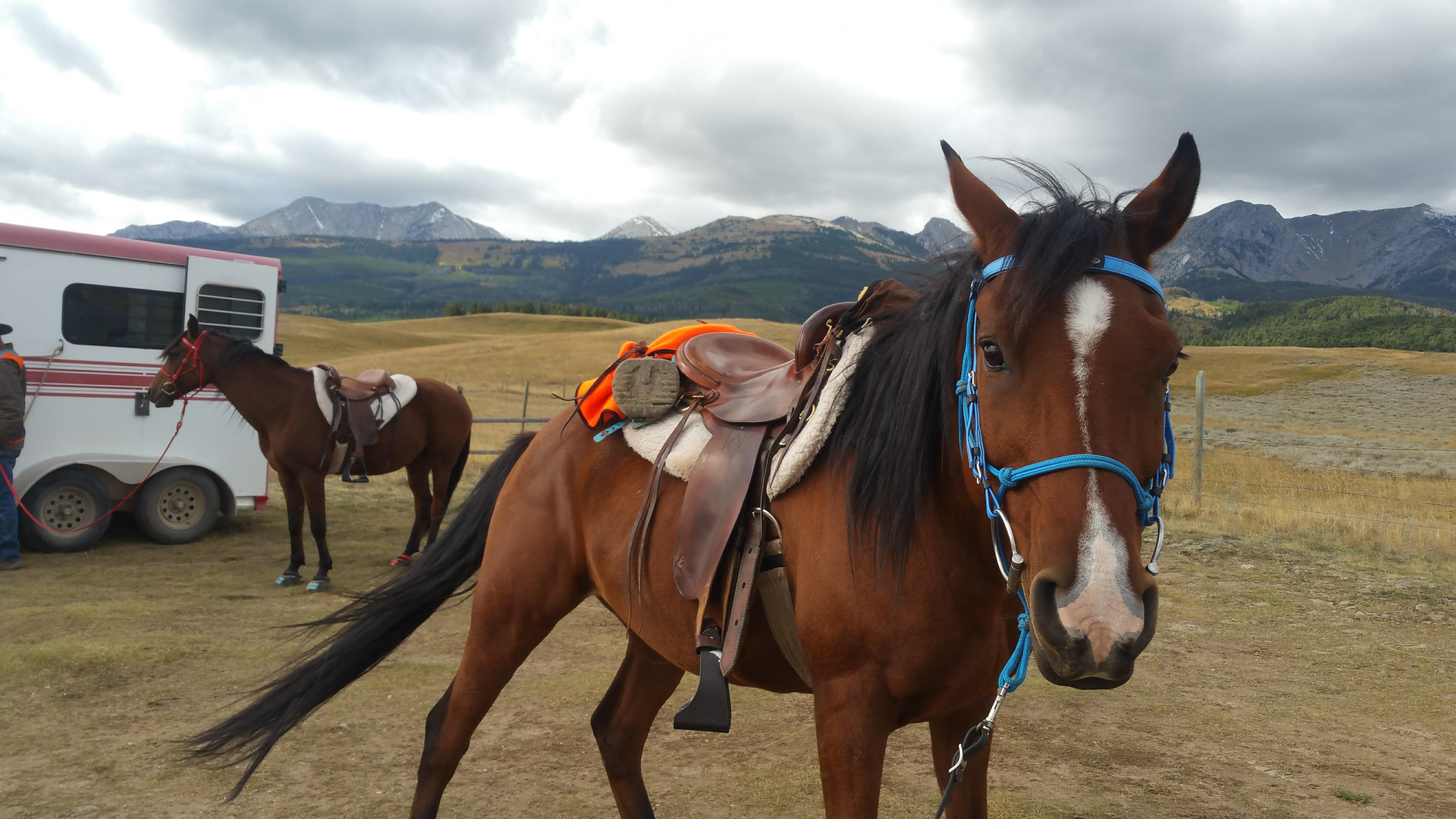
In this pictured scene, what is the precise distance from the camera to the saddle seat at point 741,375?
226 centimetres

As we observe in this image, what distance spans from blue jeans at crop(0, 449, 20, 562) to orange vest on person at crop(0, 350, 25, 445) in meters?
0.13

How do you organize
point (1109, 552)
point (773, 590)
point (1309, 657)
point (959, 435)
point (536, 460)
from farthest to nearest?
1. point (1309, 657)
2. point (536, 460)
3. point (773, 590)
4. point (959, 435)
5. point (1109, 552)

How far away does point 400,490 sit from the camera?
13055mm

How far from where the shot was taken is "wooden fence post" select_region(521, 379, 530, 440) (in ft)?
44.5

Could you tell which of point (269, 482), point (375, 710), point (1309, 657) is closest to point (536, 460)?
point (375, 710)

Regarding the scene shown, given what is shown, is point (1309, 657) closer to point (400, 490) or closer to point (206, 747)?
point (206, 747)

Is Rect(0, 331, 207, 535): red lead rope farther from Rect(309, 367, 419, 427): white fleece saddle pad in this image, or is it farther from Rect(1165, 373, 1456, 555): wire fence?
Rect(1165, 373, 1456, 555): wire fence

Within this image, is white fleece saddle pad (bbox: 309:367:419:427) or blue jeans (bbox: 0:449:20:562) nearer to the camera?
blue jeans (bbox: 0:449:20:562)

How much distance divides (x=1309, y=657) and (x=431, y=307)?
158m

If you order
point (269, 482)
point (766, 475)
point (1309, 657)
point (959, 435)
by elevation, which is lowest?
point (269, 482)

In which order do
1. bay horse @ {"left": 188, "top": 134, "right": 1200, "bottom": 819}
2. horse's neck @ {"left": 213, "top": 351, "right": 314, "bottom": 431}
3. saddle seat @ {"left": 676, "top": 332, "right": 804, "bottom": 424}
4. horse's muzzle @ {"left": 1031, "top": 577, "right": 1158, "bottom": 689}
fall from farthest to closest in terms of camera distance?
horse's neck @ {"left": 213, "top": 351, "right": 314, "bottom": 431} < saddle seat @ {"left": 676, "top": 332, "right": 804, "bottom": 424} < bay horse @ {"left": 188, "top": 134, "right": 1200, "bottom": 819} < horse's muzzle @ {"left": 1031, "top": 577, "right": 1158, "bottom": 689}

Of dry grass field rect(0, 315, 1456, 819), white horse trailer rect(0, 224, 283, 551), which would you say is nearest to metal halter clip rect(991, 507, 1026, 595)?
dry grass field rect(0, 315, 1456, 819)

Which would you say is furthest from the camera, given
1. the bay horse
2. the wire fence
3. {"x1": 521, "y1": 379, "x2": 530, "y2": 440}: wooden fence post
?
{"x1": 521, "y1": 379, "x2": 530, "y2": 440}: wooden fence post

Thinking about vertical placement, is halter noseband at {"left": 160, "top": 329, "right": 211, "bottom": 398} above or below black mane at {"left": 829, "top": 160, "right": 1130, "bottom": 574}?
below
